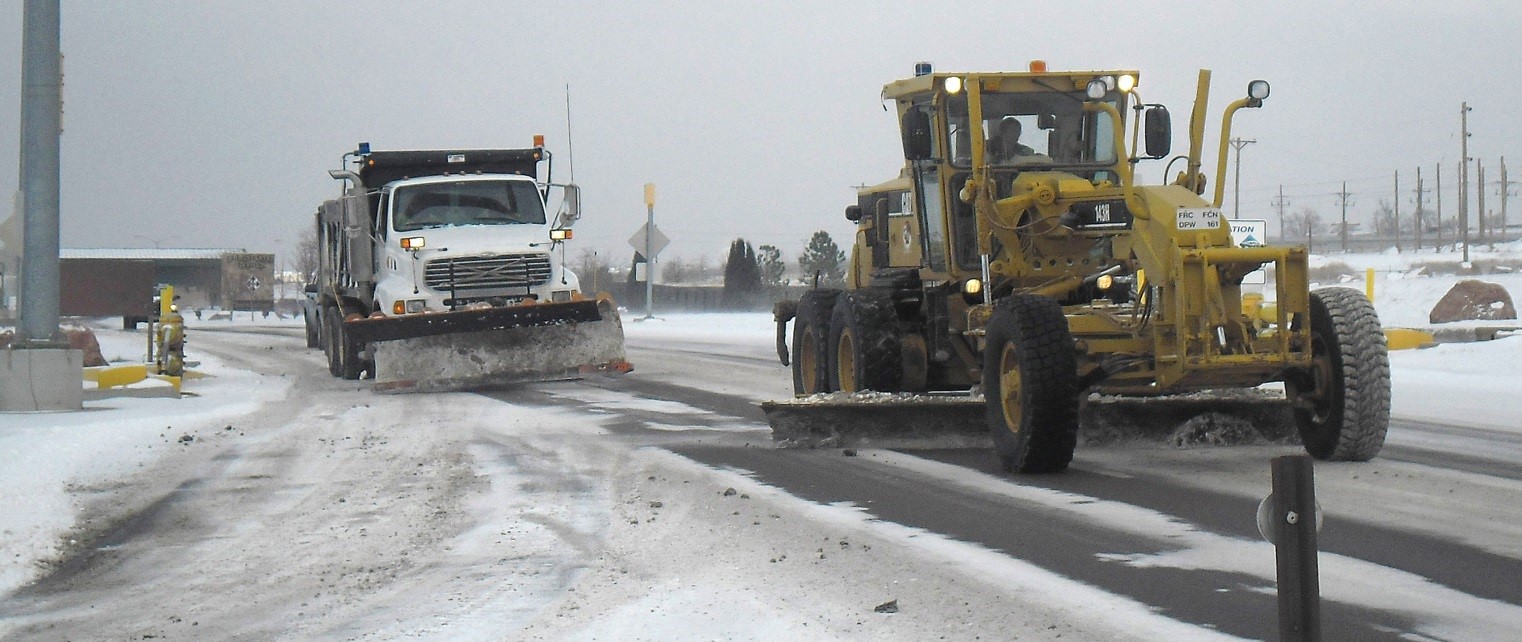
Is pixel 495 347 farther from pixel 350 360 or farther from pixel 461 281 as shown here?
pixel 350 360

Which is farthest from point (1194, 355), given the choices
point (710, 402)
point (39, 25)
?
point (39, 25)

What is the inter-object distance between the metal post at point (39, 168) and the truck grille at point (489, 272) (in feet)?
17.5

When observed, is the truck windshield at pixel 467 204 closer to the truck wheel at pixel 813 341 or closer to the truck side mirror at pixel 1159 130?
the truck wheel at pixel 813 341

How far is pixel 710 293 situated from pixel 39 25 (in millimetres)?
48948

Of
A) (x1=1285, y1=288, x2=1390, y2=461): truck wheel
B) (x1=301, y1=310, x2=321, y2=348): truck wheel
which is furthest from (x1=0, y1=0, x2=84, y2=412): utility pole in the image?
(x1=301, y1=310, x2=321, y2=348): truck wheel

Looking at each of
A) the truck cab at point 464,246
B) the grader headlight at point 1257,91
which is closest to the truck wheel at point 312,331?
the truck cab at point 464,246

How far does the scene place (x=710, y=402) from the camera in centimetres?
1584

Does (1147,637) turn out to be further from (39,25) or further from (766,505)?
(39,25)

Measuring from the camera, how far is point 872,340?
12.2 m

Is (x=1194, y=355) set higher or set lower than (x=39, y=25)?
lower

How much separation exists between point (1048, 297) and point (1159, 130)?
2330mm

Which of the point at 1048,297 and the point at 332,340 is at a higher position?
the point at 1048,297

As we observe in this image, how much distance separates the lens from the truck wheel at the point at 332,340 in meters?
21.3

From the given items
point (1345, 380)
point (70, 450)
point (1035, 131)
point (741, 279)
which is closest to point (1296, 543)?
point (1345, 380)
